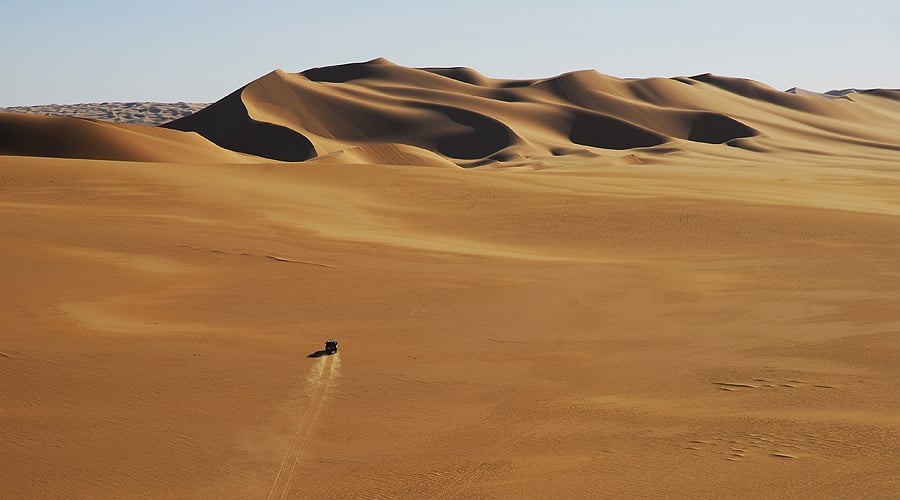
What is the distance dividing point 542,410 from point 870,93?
142 m

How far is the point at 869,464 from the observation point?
6.31 metres

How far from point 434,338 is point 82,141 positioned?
31678 mm

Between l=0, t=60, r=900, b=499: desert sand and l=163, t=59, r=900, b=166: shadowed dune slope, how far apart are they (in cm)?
4559

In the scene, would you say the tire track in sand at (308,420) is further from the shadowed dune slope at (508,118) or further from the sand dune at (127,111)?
the sand dune at (127,111)

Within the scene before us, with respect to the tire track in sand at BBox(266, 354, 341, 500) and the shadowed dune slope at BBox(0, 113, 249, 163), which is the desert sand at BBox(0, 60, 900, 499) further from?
the shadowed dune slope at BBox(0, 113, 249, 163)

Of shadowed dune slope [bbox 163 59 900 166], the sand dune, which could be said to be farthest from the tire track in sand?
the sand dune

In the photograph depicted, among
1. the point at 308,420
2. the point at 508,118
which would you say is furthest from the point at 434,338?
the point at 508,118

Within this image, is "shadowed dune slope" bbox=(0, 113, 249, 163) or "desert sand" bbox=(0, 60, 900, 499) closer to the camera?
"desert sand" bbox=(0, 60, 900, 499)

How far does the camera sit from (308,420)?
720 cm

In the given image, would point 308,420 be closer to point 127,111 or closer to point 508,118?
point 508,118

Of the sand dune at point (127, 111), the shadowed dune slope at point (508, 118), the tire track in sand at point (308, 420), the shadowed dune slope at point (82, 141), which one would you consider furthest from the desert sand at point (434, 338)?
the sand dune at point (127, 111)

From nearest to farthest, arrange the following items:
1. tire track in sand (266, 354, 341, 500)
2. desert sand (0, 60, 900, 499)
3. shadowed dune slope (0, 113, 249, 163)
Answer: tire track in sand (266, 354, 341, 500) < desert sand (0, 60, 900, 499) < shadowed dune slope (0, 113, 249, 163)

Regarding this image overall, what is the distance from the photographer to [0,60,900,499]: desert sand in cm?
633

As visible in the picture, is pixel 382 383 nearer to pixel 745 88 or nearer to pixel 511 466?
pixel 511 466
